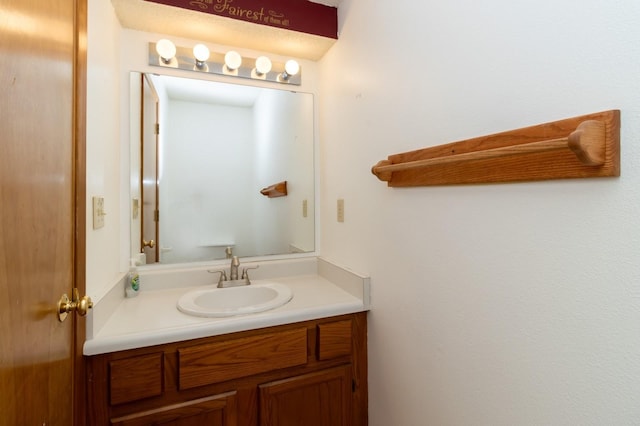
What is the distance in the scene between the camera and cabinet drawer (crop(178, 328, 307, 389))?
1.10 m

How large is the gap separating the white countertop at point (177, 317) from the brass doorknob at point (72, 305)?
0.20 meters

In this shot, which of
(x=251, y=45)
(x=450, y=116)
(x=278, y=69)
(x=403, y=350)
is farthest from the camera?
(x=278, y=69)

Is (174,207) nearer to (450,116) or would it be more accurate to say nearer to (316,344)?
(316,344)

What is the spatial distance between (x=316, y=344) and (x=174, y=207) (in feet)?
3.34

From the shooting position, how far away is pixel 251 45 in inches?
66.8

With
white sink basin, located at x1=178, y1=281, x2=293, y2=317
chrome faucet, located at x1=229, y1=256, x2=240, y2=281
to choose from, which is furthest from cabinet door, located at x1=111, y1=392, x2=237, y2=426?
chrome faucet, located at x1=229, y1=256, x2=240, y2=281

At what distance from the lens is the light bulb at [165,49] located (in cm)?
153

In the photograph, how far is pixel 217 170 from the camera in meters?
1.71

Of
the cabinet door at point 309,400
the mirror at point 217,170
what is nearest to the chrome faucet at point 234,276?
the mirror at point 217,170

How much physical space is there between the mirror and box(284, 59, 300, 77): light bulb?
11 centimetres

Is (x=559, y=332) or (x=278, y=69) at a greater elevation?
(x=278, y=69)

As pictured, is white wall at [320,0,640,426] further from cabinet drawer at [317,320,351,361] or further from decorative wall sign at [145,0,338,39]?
decorative wall sign at [145,0,338,39]

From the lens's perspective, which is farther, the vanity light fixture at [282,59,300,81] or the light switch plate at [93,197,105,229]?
the vanity light fixture at [282,59,300,81]

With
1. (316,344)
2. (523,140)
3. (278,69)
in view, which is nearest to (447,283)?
(523,140)
